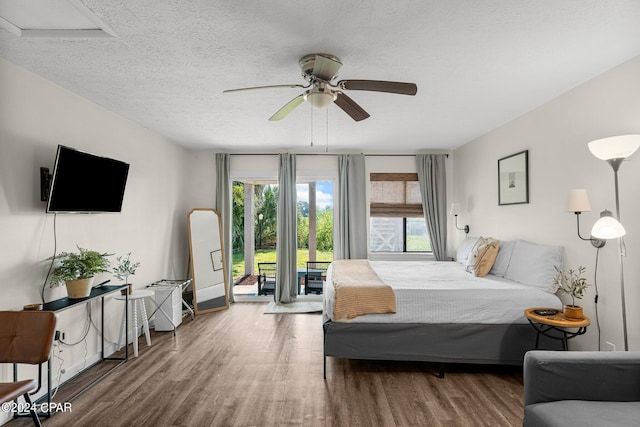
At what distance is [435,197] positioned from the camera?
17.7 ft

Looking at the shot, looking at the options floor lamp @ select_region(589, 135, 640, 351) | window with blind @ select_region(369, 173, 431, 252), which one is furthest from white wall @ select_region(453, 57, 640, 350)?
window with blind @ select_region(369, 173, 431, 252)

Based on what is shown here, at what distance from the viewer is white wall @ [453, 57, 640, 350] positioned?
2363 millimetres

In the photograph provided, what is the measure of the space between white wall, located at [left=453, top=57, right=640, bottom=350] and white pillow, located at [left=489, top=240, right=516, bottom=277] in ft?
0.65

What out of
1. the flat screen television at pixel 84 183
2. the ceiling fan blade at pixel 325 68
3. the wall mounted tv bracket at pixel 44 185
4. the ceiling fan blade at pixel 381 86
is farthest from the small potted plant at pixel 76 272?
the ceiling fan blade at pixel 381 86

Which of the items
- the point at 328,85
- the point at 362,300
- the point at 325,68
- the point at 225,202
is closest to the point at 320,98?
the point at 328,85

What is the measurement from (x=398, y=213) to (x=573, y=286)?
3126mm

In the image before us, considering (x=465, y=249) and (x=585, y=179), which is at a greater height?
(x=585, y=179)

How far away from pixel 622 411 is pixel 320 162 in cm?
457

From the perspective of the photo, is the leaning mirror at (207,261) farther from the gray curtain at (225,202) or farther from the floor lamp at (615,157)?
the floor lamp at (615,157)

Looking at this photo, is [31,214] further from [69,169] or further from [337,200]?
[337,200]

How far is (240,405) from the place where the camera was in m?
2.45

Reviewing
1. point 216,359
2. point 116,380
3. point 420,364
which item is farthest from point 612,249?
point 116,380

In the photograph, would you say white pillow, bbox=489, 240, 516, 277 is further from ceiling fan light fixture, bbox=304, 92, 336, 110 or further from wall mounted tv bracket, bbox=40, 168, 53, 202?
wall mounted tv bracket, bbox=40, 168, 53, 202

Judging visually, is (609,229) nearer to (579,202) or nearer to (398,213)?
(579,202)
